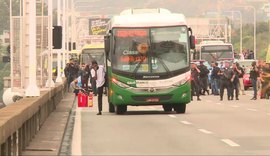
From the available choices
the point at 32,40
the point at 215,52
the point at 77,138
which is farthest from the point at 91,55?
the point at 77,138

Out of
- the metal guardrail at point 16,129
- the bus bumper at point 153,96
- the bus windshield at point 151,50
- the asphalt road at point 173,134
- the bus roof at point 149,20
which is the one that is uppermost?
the bus roof at point 149,20

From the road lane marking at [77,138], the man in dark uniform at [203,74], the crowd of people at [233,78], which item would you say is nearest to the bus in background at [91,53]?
the man in dark uniform at [203,74]

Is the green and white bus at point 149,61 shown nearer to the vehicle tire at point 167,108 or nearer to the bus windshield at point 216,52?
the vehicle tire at point 167,108

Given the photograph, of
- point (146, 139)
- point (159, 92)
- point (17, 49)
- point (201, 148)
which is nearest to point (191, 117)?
→ point (159, 92)

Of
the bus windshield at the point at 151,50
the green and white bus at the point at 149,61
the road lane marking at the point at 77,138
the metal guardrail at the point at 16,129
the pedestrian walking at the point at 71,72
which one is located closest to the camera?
the metal guardrail at the point at 16,129

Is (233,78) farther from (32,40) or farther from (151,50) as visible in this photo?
(32,40)

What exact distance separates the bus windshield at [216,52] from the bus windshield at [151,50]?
42.3m

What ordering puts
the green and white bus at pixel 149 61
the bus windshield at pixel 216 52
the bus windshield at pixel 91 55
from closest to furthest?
the green and white bus at pixel 149 61, the bus windshield at pixel 91 55, the bus windshield at pixel 216 52

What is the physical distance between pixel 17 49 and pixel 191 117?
7.08 metres

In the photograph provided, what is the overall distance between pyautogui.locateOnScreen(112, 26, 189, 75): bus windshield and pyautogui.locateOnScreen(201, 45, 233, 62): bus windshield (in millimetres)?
42279

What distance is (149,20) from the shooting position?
111ft

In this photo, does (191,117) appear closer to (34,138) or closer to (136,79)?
(136,79)

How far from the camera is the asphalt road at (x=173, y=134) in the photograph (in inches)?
736

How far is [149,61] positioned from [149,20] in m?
1.40
